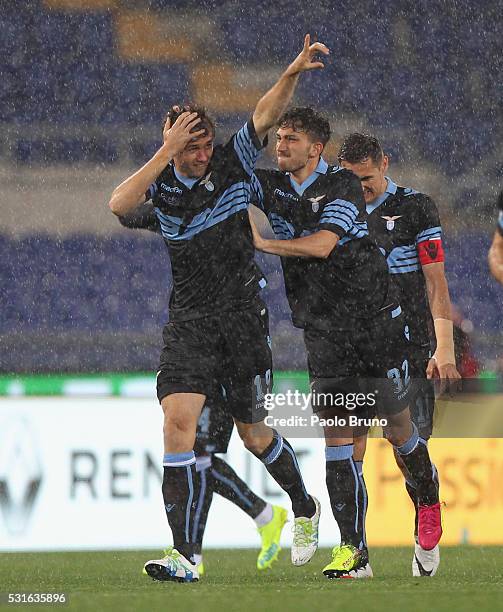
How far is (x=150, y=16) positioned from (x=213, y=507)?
283 inches

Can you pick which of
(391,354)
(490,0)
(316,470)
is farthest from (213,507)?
(490,0)

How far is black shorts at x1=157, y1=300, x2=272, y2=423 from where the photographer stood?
4766 millimetres

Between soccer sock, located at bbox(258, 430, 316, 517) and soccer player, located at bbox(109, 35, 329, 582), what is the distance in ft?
0.22

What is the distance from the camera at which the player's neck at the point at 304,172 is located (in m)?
5.11

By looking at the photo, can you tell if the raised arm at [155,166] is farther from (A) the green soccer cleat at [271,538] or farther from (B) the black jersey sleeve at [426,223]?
(A) the green soccer cleat at [271,538]

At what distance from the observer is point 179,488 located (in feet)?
15.5

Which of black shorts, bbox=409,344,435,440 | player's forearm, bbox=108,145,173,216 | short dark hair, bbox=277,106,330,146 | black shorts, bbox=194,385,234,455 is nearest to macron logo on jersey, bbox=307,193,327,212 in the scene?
short dark hair, bbox=277,106,330,146

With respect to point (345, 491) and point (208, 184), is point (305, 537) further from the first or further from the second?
point (208, 184)

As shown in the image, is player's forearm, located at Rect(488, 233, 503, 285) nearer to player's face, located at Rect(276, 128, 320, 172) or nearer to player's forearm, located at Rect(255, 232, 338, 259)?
player's forearm, located at Rect(255, 232, 338, 259)

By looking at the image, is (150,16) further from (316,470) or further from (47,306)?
(316,470)

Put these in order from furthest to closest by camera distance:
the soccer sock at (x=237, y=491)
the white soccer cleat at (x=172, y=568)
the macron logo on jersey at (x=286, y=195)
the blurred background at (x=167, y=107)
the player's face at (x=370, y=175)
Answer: the blurred background at (x=167, y=107) → the soccer sock at (x=237, y=491) → the player's face at (x=370, y=175) → the macron logo on jersey at (x=286, y=195) → the white soccer cleat at (x=172, y=568)

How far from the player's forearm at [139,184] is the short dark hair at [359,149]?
1.01 meters

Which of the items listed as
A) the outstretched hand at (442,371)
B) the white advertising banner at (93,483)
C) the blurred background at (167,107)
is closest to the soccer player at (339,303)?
the outstretched hand at (442,371)

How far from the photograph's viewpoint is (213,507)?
24.2ft
